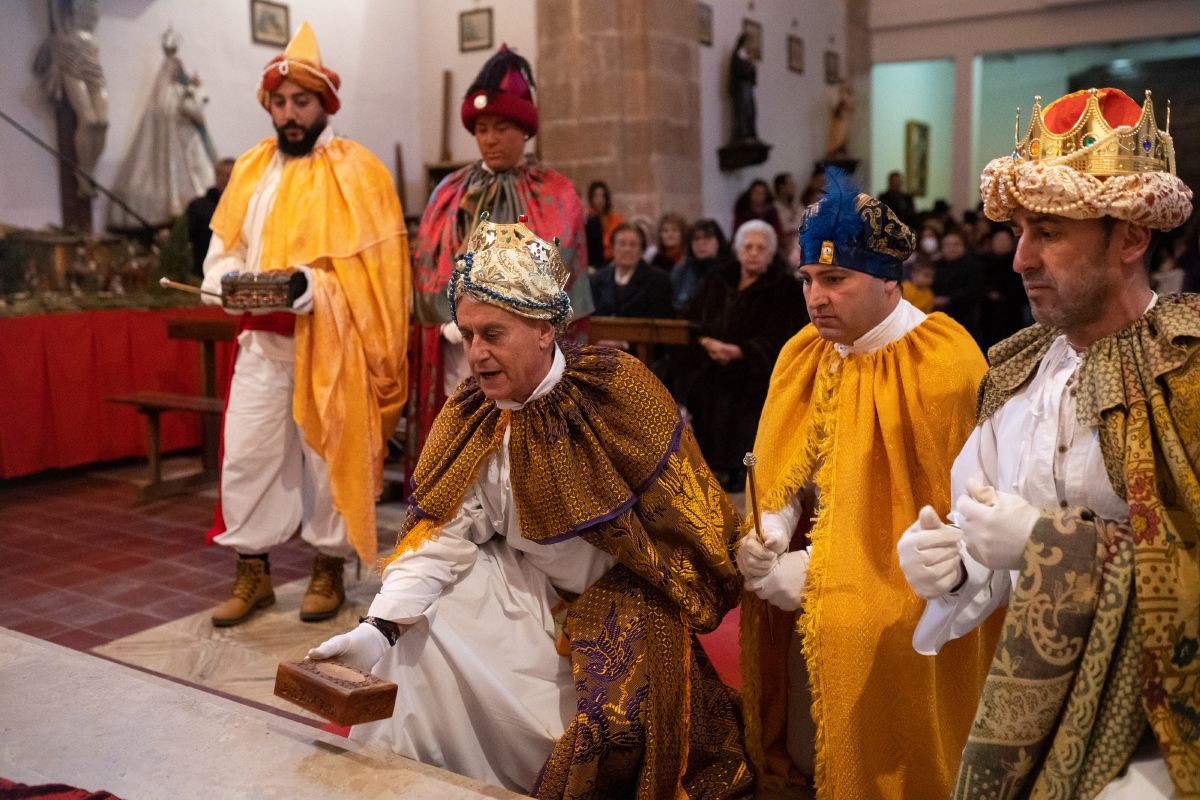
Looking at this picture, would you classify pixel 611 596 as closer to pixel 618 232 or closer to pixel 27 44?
pixel 618 232

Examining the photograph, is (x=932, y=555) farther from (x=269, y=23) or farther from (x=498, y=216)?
(x=269, y=23)

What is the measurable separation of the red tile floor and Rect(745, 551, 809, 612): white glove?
9.06 ft

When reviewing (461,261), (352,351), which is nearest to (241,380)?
(352,351)

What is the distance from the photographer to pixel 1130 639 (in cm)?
180

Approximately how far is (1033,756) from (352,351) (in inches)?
119

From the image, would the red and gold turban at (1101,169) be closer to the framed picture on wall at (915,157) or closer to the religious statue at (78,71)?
the religious statue at (78,71)

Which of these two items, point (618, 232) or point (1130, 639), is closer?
point (1130, 639)

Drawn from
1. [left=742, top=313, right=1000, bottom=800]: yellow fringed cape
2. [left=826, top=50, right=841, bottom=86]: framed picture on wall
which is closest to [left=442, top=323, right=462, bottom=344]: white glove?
[left=742, top=313, right=1000, bottom=800]: yellow fringed cape

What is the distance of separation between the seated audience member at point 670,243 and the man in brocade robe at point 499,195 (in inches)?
163

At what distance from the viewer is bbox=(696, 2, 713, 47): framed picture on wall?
11242mm

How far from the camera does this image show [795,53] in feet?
45.1

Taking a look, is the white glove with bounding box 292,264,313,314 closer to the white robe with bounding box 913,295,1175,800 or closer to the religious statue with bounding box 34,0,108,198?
the white robe with bounding box 913,295,1175,800

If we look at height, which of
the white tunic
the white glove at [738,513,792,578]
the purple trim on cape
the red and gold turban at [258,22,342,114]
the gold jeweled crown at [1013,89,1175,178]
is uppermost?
the red and gold turban at [258,22,342,114]

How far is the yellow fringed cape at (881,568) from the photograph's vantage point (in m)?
2.56
